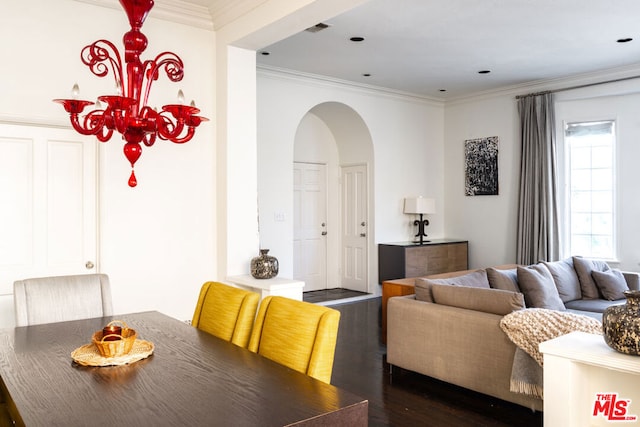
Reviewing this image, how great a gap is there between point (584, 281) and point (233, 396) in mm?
4502

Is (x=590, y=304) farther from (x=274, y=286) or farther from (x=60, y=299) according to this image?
(x=60, y=299)

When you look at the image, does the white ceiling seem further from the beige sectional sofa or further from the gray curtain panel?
the beige sectional sofa

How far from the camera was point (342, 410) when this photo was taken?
148 cm

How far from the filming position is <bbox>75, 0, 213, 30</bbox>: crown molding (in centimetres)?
407

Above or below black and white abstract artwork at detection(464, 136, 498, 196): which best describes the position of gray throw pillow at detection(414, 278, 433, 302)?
below

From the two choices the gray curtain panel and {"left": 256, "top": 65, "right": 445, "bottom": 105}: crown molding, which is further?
the gray curtain panel

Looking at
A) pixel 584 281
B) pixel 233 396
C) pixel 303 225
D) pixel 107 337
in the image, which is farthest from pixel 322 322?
pixel 303 225

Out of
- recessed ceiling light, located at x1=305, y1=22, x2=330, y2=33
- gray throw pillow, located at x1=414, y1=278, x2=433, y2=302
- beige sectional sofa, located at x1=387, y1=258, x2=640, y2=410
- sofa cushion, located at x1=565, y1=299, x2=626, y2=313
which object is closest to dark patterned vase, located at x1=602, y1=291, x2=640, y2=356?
beige sectional sofa, located at x1=387, y1=258, x2=640, y2=410

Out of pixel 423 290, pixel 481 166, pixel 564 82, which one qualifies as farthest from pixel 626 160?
pixel 423 290

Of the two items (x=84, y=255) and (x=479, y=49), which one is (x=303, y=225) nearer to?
(x=479, y=49)

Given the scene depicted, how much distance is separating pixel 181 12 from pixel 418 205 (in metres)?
4.47

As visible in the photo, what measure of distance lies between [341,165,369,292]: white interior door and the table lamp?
66 cm

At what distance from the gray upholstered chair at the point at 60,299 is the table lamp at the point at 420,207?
206 inches

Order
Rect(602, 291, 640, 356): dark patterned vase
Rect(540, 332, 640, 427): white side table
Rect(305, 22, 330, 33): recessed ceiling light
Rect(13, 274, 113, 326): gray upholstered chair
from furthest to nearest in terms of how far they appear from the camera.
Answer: Rect(305, 22, 330, 33): recessed ceiling light
Rect(13, 274, 113, 326): gray upholstered chair
Rect(540, 332, 640, 427): white side table
Rect(602, 291, 640, 356): dark patterned vase
